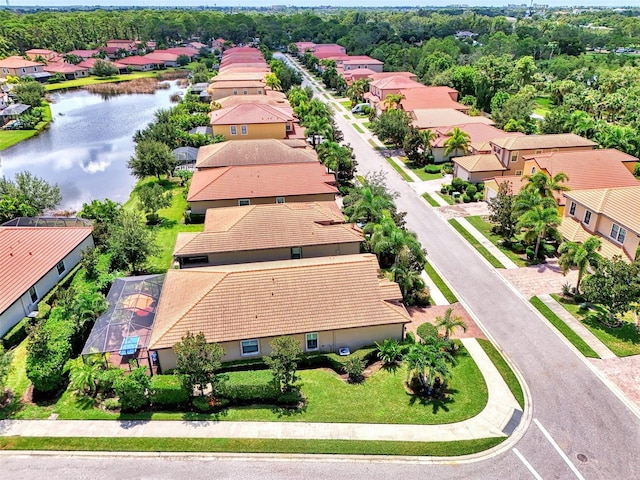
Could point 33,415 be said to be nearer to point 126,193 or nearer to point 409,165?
point 126,193

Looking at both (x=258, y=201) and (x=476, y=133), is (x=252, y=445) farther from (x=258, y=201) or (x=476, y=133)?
(x=476, y=133)

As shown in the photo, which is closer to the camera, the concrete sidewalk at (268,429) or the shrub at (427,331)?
the concrete sidewalk at (268,429)

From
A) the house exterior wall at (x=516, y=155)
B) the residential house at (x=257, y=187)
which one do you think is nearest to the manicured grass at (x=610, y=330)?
the residential house at (x=257, y=187)

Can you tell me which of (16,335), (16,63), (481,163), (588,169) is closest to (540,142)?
(481,163)

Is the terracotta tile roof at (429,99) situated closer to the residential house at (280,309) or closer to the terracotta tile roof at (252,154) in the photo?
the terracotta tile roof at (252,154)

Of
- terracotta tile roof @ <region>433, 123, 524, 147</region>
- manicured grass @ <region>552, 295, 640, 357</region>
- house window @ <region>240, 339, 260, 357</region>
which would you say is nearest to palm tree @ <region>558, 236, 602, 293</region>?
manicured grass @ <region>552, 295, 640, 357</region>

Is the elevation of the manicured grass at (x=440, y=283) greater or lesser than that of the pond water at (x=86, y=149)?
lesser

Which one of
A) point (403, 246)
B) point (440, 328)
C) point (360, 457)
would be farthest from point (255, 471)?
point (403, 246)
